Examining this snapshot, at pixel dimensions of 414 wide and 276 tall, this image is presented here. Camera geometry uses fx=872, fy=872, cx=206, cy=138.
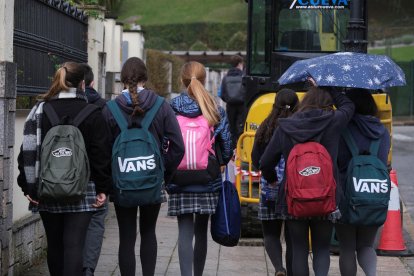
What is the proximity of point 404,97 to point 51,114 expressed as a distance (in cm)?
2990

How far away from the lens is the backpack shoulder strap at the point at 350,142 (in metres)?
6.13

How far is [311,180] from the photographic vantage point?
586cm

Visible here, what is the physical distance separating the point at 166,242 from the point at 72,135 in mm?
3948

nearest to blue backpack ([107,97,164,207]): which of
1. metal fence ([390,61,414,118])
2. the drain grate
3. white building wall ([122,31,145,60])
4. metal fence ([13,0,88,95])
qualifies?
metal fence ([13,0,88,95])

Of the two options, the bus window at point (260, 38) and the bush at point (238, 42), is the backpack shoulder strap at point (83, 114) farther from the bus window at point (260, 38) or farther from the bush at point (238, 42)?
the bush at point (238, 42)

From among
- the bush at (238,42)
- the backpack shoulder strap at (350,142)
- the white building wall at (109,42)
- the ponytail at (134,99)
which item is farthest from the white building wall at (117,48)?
the bush at (238,42)

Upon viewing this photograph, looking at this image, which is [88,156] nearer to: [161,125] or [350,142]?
Result: [161,125]

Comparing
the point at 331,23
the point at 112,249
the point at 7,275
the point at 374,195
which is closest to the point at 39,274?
the point at 7,275

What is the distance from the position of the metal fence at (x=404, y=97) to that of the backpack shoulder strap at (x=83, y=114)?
29434 mm

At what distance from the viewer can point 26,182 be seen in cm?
589

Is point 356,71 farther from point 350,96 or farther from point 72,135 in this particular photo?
point 72,135

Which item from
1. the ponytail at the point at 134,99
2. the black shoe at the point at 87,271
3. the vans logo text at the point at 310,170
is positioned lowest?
the black shoe at the point at 87,271

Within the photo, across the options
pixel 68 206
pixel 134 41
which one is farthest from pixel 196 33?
pixel 68 206

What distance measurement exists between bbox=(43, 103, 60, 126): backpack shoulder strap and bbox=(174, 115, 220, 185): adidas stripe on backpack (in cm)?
116
